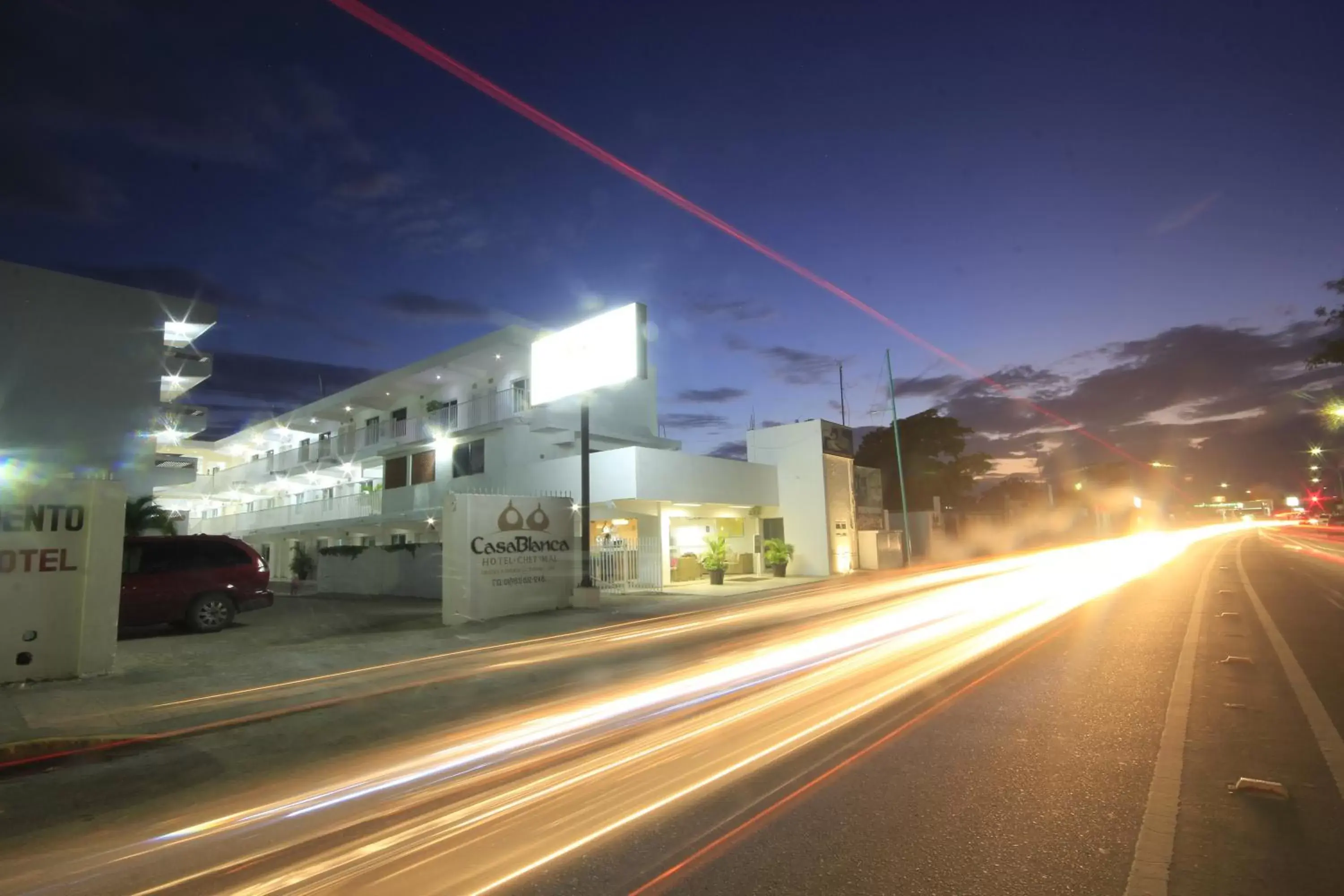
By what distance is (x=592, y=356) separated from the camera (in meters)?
22.8

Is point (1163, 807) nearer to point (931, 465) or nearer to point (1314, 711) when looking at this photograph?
point (1314, 711)

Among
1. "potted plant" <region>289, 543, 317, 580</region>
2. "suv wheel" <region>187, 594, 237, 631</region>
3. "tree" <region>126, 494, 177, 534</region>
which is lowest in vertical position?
"suv wheel" <region>187, 594, 237, 631</region>

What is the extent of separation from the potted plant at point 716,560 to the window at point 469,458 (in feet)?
33.6

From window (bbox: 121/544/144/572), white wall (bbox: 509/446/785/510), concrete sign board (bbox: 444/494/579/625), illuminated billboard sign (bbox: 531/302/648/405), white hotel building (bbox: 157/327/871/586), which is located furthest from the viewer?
white hotel building (bbox: 157/327/871/586)

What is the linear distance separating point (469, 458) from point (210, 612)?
16286 mm

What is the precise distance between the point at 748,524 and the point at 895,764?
26.8 metres

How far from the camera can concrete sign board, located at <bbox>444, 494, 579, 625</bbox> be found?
16656mm

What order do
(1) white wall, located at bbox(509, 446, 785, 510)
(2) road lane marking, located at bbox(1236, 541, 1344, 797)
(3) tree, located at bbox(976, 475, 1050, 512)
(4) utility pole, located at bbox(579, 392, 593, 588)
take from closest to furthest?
1. (2) road lane marking, located at bbox(1236, 541, 1344, 797)
2. (4) utility pole, located at bbox(579, 392, 593, 588)
3. (1) white wall, located at bbox(509, 446, 785, 510)
4. (3) tree, located at bbox(976, 475, 1050, 512)

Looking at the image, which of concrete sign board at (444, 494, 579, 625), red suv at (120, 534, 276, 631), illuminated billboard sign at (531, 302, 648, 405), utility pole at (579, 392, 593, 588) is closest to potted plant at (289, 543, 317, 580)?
illuminated billboard sign at (531, 302, 648, 405)

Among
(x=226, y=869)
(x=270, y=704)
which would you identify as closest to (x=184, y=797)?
(x=226, y=869)

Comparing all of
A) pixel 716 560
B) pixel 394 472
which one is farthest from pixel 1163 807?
pixel 394 472

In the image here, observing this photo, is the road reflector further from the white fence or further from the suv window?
the white fence

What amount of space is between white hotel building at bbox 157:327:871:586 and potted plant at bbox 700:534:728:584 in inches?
60.6

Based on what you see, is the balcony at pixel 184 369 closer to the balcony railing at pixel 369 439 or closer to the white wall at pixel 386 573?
the balcony railing at pixel 369 439
